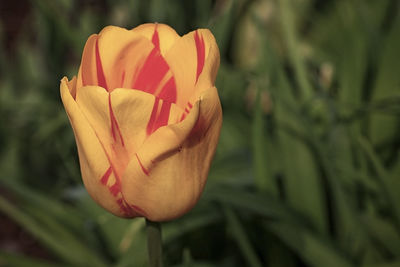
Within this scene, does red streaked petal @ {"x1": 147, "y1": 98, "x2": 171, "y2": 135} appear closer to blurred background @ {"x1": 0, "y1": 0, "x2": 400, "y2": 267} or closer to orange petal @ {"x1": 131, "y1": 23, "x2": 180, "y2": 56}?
orange petal @ {"x1": 131, "y1": 23, "x2": 180, "y2": 56}

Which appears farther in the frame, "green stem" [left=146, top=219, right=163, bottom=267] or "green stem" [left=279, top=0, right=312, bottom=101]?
"green stem" [left=279, top=0, right=312, bottom=101]

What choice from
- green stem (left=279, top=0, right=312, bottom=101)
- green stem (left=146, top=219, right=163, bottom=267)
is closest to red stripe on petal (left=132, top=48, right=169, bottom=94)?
green stem (left=146, top=219, right=163, bottom=267)

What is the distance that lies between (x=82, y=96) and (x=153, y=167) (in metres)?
0.07

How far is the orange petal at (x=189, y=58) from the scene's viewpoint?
0.44 metres

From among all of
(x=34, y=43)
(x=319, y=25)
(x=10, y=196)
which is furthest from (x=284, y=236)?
(x=34, y=43)

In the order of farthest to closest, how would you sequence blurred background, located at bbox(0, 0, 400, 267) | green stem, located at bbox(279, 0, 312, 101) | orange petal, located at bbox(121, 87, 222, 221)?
green stem, located at bbox(279, 0, 312, 101)
blurred background, located at bbox(0, 0, 400, 267)
orange petal, located at bbox(121, 87, 222, 221)

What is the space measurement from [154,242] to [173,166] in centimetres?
7

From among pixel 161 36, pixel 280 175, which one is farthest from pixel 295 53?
pixel 161 36

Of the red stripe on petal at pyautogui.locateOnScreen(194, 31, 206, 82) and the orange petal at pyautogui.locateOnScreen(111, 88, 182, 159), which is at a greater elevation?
the red stripe on petal at pyautogui.locateOnScreen(194, 31, 206, 82)

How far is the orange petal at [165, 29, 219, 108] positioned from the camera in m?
0.44

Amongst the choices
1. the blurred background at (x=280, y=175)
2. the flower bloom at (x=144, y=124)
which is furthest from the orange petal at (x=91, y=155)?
the blurred background at (x=280, y=175)

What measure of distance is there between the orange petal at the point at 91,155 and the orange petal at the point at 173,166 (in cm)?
2

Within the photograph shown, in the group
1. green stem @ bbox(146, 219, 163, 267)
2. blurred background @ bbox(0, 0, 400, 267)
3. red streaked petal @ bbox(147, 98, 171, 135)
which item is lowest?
blurred background @ bbox(0, 0, 400, 267)

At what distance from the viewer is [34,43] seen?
2.50 meters
